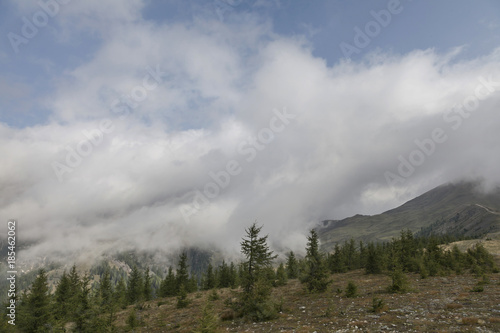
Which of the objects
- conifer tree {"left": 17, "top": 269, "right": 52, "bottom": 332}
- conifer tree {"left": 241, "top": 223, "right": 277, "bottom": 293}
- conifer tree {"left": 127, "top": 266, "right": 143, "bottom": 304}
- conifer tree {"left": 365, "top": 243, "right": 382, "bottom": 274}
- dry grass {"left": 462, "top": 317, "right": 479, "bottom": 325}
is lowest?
conifer tree {"left": 127, "top": 266, "right": 143, "bottom": 304}

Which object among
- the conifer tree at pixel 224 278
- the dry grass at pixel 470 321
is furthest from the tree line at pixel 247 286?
the dry grass at pixel 470 321

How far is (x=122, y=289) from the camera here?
79750 mm

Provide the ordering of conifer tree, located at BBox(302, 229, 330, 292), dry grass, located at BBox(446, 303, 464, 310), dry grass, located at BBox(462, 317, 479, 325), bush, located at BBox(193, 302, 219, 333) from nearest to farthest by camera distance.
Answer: dry grass, located at BBox(462, 317, 479, 325)
bush, located at BBox(193, 302, 219, 333)
dry grass, located at BBox(446, 303, 464, 310)
conifer tree, located at BBox(302, 229, 330, 292)

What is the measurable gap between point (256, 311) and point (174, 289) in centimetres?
5800

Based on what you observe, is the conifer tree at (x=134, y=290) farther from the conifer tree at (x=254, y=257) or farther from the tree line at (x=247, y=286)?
the conifer tree at (x=254, y=257)

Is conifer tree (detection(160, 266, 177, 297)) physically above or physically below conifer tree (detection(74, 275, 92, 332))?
below

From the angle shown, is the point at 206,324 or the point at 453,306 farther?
the point at 453,306

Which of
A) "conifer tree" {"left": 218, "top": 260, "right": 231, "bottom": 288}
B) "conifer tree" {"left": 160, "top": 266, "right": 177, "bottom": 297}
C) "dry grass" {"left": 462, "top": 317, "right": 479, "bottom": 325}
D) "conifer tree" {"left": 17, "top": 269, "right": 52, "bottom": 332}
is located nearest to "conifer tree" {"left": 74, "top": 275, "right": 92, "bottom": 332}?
"conifer tree" {"left": 17, "top": 269, "right": 52, "bottom": 332}

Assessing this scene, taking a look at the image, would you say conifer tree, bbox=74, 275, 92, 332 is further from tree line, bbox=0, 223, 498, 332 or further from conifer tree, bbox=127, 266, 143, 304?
conifer tree, bbox=127, 266, 143, 304

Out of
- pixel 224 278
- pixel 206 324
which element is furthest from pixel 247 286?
pixel 224 278

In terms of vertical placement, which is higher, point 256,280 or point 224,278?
point 256,280

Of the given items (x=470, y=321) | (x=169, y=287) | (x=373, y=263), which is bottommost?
(x=169, y=287)

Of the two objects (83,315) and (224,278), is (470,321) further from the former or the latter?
(224,278)

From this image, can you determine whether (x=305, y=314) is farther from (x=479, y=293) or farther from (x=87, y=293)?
(x=87, y=293)
